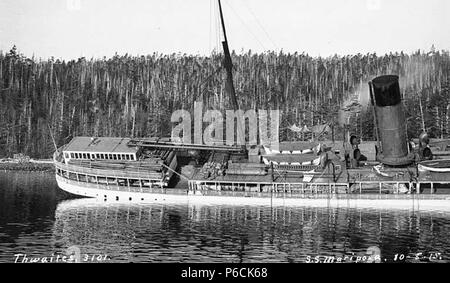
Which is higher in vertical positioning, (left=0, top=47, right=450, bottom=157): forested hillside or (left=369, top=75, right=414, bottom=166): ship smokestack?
(left=0, top=47, right=450, bottom=157): forested hillside

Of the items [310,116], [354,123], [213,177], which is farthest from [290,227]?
[310,116]

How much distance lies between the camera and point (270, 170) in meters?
61.9

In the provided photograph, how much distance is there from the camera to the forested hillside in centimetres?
11116

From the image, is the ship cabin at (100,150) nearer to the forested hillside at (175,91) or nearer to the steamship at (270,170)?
the steamship at (270,170)

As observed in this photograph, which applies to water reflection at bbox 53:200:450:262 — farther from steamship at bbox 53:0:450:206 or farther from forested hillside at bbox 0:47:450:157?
forested hillside at bbox 0:47:450:157

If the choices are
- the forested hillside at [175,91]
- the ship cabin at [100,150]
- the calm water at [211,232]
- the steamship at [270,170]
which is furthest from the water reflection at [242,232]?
the forested hillside at [175,91]

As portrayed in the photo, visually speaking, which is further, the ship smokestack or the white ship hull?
the white ship hull

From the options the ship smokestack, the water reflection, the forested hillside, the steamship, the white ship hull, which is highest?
the forested hillside

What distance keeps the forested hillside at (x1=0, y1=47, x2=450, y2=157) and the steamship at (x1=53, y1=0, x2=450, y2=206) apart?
3327 centimetres

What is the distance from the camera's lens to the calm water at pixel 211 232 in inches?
1323

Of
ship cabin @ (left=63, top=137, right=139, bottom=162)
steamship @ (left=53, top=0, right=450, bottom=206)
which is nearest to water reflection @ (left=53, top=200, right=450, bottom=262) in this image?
steamship @ (left=53, top=0, right=450, bottom=206)

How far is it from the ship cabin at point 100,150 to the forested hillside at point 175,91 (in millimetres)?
34955

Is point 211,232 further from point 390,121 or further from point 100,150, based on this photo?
point 100,150
